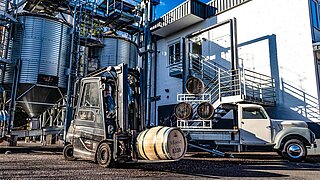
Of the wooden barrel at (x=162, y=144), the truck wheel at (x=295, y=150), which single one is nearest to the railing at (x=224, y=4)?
the truck wheel at (x=295, y=150)

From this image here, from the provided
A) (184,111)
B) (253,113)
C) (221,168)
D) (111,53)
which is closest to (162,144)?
(221,168)

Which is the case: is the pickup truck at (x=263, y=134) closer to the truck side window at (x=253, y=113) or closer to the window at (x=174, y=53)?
the truck side window at (x=253, y=113)

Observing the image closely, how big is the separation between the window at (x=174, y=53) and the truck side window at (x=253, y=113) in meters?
8.94

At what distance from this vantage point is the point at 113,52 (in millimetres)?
14969

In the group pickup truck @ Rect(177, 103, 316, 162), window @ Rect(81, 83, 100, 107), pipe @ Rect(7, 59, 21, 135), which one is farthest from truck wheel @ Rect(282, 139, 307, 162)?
pipe @ Rect(7, 59, 21, 135)

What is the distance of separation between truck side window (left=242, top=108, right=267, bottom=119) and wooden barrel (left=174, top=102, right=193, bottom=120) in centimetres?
258

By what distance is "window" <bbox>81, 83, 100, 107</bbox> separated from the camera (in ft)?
23.6

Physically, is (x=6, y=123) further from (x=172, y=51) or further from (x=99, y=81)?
(x=172, y=51)

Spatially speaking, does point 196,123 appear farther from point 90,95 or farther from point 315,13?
point 315,13

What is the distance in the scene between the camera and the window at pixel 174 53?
19103mm

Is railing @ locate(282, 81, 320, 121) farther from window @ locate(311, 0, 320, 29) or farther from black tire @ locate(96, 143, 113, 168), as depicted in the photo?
black tire @ locate(96, 143, 113, 168)

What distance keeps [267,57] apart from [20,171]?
1298 centimetres

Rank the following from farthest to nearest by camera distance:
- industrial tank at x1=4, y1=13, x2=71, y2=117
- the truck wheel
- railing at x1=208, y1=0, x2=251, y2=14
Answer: railing at x1=208, y1=0, x2=251, y2=14 → industrial tank at x1=4, y1=13, x2=71, y2=117 → the truck wheel

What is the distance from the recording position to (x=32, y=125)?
13070 millimetres
